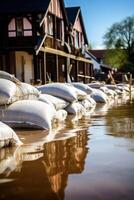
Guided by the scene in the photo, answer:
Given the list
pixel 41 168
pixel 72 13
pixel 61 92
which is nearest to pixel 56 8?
pixel 72 13

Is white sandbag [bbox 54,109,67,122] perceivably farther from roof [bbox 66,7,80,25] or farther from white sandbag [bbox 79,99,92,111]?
roof [bbox 66,7,80,25]

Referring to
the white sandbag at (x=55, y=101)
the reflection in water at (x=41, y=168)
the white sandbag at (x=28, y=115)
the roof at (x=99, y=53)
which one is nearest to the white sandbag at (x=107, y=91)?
the white sandbag at (x=55, y=101)

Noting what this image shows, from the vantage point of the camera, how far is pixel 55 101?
9227 millimetres

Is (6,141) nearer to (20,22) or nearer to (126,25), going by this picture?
(20,22)

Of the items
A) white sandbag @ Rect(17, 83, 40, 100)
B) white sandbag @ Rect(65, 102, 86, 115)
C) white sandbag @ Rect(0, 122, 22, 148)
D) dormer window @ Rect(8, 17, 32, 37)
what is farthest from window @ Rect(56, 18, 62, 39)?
white sandbag @ Rect(0, 122, 22, 148)

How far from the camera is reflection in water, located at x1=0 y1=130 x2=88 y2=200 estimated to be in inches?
139

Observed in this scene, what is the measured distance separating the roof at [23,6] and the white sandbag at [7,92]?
12948 millimetres

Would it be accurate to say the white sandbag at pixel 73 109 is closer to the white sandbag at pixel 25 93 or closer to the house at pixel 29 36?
the white sandbag at pixel 25 93

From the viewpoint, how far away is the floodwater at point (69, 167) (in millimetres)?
3487

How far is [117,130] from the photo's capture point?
733cm

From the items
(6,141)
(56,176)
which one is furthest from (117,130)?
(56,176)

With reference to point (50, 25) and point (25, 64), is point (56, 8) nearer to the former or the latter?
point (50, 25)

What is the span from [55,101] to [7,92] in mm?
2198

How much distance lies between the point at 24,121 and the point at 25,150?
1739mm
